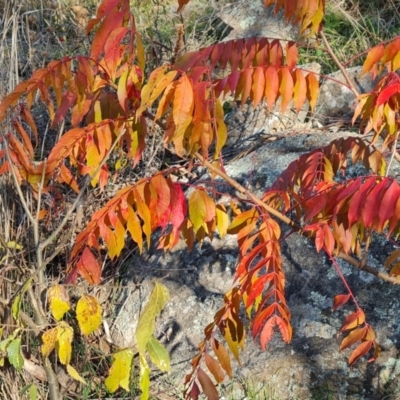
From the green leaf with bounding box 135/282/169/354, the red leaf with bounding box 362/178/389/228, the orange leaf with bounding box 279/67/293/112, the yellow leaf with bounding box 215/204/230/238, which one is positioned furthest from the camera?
the yellow leaf with bounding box 215/204/230/238

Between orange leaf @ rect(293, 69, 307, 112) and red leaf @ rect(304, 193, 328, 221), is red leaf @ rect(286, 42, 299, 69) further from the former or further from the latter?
red leaf @ rect(304, 193, 328, 221)

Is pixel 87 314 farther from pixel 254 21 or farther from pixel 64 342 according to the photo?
pixel 254 21

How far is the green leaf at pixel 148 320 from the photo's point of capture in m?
1.43

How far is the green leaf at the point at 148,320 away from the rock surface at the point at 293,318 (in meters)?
0.98

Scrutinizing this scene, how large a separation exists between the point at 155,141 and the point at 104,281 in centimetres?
88

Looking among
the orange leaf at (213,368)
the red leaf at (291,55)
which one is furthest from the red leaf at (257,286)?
the red leaf at (291,55)

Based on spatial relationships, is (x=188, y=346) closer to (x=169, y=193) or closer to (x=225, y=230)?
(x=225, y=230)

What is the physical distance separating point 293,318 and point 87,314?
1.19m

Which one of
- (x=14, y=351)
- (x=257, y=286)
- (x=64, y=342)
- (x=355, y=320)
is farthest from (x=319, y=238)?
(x=14, y=351)

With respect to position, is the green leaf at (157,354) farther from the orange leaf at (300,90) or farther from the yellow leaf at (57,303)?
the orange leaf at (300,90)

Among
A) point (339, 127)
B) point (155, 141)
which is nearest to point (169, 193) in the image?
point (155, 141)

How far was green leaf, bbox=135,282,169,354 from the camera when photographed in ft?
4.68

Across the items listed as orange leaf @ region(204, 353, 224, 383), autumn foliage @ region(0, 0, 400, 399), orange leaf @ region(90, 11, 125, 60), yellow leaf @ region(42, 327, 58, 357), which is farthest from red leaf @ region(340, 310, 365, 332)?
orange leaf @ region(90, 11, 125, 60)

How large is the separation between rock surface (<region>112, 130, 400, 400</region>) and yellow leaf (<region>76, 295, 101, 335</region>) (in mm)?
856
